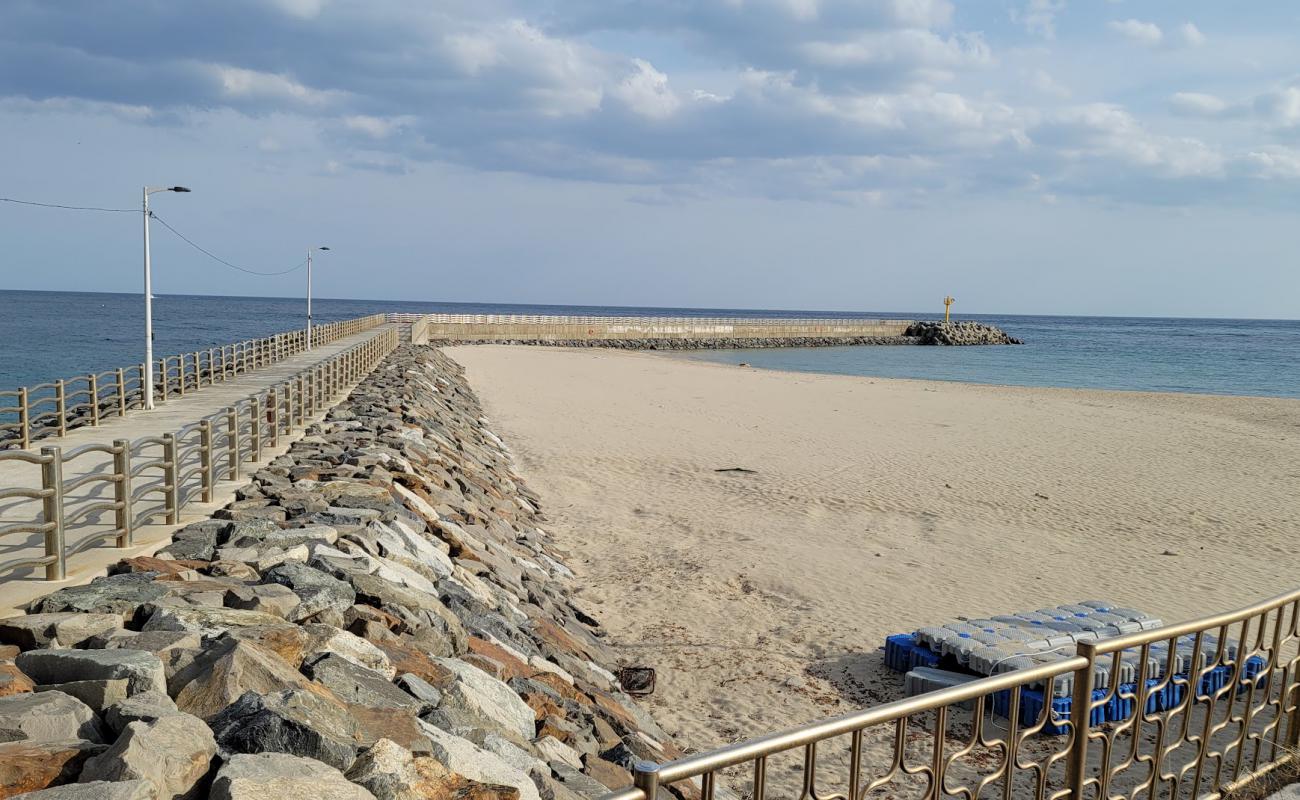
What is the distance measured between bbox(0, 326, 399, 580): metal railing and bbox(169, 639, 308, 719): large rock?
8.01 ft

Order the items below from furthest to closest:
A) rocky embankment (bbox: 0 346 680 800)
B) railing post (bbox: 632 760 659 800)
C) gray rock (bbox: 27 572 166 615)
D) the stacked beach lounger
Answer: the stacked beach lounger → gray rock (bbox: 27 572 166 615) → rocky embankment (bbox: 0 346 680 800) → railing post (bbox: 632 760 659 800)

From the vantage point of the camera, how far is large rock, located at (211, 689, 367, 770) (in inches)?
134

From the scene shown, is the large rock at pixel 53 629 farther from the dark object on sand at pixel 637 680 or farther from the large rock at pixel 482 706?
the dark object on sand at pixel 637 680

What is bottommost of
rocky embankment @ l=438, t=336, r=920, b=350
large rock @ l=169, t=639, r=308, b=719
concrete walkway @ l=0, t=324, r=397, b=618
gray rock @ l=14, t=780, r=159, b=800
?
rocky embankment @ l=438, t=336, r=920, b=350

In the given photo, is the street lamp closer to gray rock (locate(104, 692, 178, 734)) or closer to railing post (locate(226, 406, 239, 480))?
railing post (locate(226, 406, 239, 480))

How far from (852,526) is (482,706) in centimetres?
946

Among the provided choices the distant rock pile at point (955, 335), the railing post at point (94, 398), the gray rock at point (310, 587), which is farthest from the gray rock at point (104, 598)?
the distant rock pile at point (955, 335)

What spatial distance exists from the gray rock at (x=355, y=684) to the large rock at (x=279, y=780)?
944mm

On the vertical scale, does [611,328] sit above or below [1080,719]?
below

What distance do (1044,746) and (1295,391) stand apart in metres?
47.2

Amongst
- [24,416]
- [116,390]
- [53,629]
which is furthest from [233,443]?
[116,390]

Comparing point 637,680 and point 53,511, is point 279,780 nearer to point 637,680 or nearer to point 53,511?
point 53,511

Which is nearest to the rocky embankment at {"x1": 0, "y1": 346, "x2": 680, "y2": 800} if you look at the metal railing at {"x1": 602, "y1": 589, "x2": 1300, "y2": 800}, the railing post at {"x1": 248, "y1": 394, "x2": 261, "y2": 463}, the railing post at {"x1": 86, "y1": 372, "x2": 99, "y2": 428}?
the metal railing at {"x1": 602, "y1": 589, "x2": 1300, "y2": 800}

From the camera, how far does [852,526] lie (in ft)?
44.3
